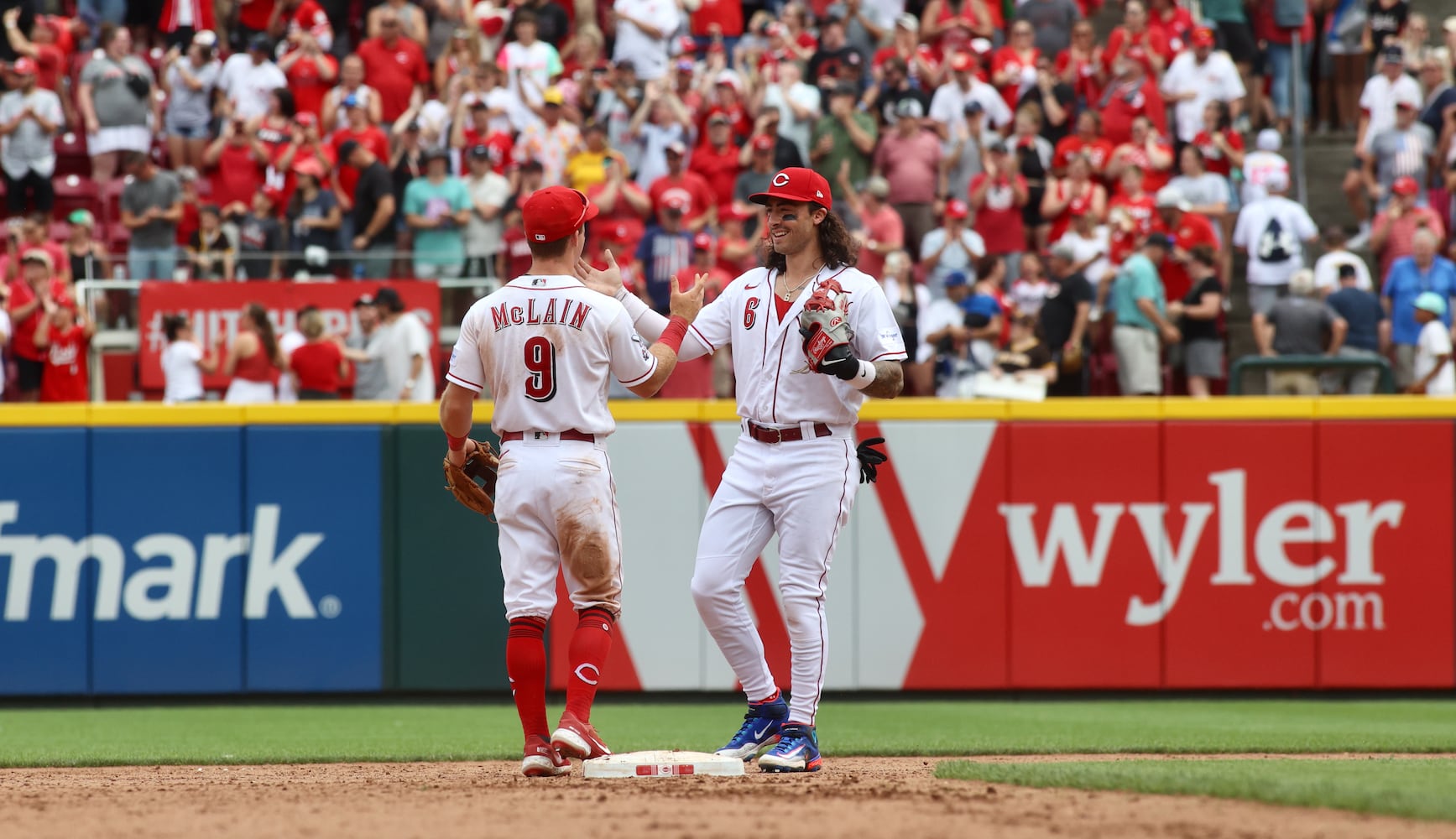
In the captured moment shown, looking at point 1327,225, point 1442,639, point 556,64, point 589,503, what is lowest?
point 1442,639

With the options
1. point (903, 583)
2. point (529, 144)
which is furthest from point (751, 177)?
point (903, 583)

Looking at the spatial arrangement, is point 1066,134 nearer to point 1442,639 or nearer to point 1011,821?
point 1442,639

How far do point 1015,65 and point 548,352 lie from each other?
38.2 ft

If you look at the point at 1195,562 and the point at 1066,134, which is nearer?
the point at 1195,562

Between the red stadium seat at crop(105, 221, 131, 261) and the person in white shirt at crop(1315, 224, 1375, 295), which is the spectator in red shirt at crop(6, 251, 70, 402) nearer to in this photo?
the red stadium seat at crop(105, 221, 131, 261)

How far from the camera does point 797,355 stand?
662 cm

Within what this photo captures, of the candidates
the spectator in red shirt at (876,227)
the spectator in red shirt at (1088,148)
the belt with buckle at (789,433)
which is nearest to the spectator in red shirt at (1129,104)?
the spectator in red shirt at (1088,148)

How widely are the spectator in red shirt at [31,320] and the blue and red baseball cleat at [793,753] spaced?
29.7 ft

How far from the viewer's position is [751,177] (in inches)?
611

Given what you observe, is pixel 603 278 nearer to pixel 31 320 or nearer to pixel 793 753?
pixel 793 753

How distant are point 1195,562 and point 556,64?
860 cm

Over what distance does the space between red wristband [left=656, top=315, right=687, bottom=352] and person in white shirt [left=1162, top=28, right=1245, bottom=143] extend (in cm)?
1095

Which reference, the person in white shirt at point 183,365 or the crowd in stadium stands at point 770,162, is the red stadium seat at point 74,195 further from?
the person in white shirt at point 183,365

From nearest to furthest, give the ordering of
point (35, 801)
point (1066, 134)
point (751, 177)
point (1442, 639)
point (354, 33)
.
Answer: point (35, 801) → point (1442, 639) → point (751, 177) → point (1066, 134) → point (354, 33)
